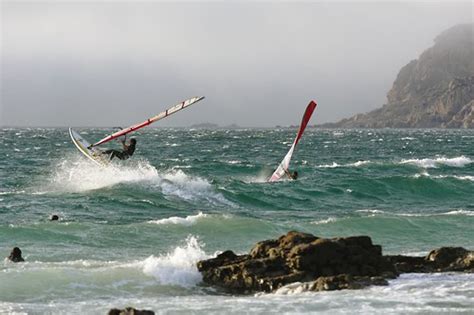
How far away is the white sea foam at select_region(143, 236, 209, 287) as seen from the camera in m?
15.0

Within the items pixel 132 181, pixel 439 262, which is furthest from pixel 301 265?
pixel 132 181

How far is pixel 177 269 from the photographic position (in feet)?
50.5

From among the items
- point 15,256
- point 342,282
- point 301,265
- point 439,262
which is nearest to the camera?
point 342,282

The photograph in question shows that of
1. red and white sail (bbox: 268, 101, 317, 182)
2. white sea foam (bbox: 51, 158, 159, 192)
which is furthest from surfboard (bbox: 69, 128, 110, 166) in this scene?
red and white sail (bbox: 268, 101, 317, 182)

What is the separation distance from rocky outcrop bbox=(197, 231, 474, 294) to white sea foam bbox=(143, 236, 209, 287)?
27 cm

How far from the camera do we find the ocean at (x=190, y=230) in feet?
43.7

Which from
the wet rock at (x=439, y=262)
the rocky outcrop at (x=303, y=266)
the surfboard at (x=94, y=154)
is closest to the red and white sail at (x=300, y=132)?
the surfboard at (x=94, y=154)

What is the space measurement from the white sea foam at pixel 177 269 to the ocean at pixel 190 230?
0.10ft

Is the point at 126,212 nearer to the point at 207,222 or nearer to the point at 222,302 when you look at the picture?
the point at 207,222

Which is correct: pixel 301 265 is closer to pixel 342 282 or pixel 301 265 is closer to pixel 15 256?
pixel 342 282

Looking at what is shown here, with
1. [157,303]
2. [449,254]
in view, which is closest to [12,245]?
[157,303]

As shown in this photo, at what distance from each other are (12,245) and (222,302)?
28.0ft

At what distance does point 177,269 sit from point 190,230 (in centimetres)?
731

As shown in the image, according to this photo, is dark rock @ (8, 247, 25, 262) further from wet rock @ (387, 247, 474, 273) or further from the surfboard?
the surfboard
